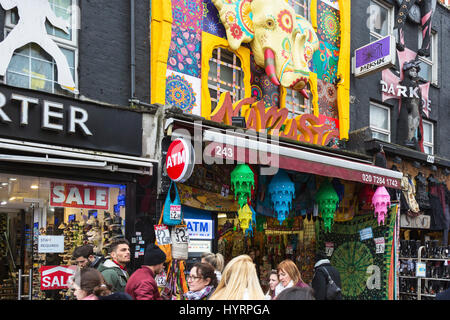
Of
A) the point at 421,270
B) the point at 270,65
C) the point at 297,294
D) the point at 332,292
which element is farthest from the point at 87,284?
the point at 421,270

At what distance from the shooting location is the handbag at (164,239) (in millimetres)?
8391

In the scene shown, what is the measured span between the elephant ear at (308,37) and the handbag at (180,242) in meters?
5.73

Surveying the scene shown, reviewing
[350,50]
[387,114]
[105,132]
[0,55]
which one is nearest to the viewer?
[0,55]

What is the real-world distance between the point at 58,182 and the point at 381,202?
7043mm

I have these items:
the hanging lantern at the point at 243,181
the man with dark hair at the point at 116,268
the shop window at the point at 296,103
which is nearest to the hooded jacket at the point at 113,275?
the man with dark hair at the point at 116,268

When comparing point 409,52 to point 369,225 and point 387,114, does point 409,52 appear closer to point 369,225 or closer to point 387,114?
point 387,114

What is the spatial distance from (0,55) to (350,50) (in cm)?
978

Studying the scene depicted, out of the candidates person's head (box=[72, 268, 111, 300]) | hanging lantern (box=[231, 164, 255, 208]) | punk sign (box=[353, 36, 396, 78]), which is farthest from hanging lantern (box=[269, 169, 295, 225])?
person's head (box=[72, 268, 111, 300])

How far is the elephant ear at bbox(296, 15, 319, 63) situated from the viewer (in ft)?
38.5

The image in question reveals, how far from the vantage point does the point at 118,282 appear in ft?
21.9

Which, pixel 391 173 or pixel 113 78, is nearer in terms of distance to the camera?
pixel 113 78

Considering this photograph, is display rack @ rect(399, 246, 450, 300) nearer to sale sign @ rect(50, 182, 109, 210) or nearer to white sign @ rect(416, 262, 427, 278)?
white sign @ rect(416, 262, 427, 278)

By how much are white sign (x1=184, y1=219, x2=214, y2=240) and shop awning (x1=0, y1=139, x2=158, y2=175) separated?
1612 mm
